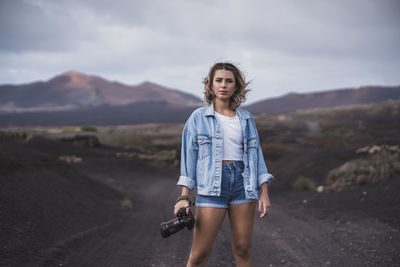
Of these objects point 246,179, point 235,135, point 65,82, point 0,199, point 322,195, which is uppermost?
point 65,82

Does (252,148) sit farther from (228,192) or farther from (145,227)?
(145,227)

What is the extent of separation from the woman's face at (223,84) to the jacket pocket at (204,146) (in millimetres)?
407

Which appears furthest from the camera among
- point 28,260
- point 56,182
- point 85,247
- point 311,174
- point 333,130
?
point 333,130

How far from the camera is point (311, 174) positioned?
14.2 m

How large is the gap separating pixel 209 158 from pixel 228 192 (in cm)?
Result: 31

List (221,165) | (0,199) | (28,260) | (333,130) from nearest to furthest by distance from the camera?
(221,165)
(28,260)
(0,199)
(333,130)

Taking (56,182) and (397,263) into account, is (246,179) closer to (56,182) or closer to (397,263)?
(397,263)

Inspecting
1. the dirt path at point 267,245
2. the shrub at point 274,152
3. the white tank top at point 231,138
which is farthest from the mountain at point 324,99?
the white tank top at point 231,138

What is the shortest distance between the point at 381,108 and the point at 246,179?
5700cm

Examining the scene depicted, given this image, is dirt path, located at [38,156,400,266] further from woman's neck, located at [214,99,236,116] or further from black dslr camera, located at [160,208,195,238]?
woman's neck, located at [214,99,236,116]

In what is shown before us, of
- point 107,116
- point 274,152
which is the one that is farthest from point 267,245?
point 107,116

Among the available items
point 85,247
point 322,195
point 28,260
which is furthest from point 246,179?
point 322,195

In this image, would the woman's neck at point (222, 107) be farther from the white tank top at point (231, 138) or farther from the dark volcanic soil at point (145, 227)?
the dark volcanic soil at point (145, 227)

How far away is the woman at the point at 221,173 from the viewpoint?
288cm
